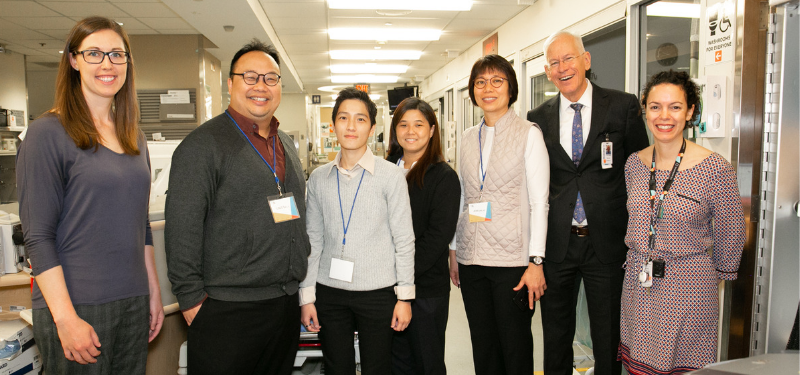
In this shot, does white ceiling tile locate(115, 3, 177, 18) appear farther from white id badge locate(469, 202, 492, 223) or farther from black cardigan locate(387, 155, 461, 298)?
white id badge locate(469, 202, 492, 223)

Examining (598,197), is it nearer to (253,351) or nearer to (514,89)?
(514,89)

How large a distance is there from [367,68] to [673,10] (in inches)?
310

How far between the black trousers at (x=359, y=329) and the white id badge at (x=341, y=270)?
7 centimetres

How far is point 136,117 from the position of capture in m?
1.66

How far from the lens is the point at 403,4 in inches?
219

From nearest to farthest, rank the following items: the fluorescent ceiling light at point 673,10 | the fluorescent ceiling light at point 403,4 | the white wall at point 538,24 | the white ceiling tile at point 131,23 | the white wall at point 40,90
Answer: the fluorescent ceiling light at point 673,10, the white wall at point 538,24, the fluorescent ceiling light at point 403,4, the white ceiling tile at point 131,23, the white wall at point 40,90

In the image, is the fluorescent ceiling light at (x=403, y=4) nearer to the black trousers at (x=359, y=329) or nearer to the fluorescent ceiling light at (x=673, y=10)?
the fluorescent ceiling light at (x=673, y=10)

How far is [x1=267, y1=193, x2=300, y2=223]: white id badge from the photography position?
1657mm

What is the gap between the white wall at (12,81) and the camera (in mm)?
7211

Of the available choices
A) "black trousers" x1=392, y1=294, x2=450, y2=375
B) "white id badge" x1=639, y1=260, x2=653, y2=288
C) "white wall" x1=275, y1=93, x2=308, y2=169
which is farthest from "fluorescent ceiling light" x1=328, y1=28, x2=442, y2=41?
"white wall" x1=275, y1=93, x2=308, y2=169

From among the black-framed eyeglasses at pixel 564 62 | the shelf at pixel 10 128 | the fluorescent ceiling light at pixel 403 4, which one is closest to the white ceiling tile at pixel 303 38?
the fluorescent ceiling light at pixel 403 4

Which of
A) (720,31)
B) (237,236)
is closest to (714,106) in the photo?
(720,31)

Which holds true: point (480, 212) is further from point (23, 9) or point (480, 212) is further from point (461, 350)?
point (23, 9)

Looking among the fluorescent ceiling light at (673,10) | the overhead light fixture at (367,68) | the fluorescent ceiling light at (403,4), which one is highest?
the overhead light fixture at (367,68)
